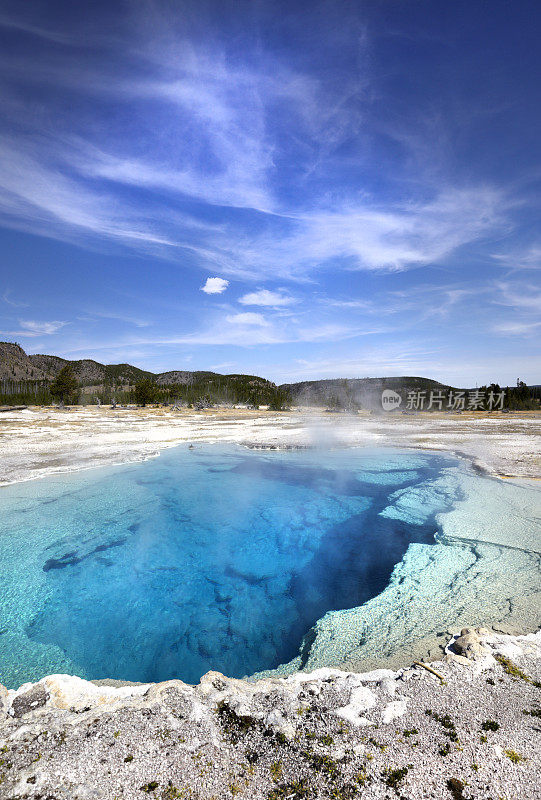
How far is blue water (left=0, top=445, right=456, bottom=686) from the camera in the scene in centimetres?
615

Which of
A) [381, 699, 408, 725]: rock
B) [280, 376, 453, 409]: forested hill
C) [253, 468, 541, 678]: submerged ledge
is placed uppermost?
[280, 376, 453, 409]: forested hill

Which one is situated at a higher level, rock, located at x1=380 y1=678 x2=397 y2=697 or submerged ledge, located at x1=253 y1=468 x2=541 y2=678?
rock, located at x1=380 y1=678 x2=397 y2=697

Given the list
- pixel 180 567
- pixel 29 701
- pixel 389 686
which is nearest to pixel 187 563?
pixel 180 567

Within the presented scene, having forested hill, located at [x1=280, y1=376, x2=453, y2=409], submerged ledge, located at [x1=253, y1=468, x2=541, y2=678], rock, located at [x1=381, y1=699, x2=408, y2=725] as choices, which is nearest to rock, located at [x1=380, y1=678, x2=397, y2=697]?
rock, located at [x1=381, y1=699, x2=408, y2=725]

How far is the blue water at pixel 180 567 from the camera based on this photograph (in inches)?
242

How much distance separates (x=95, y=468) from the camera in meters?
18.1

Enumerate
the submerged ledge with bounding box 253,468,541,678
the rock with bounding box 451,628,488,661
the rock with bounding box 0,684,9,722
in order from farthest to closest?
the submerged ledge with bounding box 253,468,541,678
the rock with bounding box 451,628,488,661
the rock with bounding box 0,684,9,722

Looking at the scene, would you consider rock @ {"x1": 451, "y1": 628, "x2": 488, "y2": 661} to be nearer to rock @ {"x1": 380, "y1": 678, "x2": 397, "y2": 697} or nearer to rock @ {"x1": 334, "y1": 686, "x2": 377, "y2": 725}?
rock @ {"x1": 380, "y1": 678, "x2": 397, "y2": 697}

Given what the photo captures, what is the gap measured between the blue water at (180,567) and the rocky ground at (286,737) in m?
2.16

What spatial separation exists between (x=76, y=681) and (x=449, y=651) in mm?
5117

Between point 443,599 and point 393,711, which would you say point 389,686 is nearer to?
point 393,711

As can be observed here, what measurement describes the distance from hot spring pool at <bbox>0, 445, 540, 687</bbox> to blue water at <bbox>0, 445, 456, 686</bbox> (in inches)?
1.5

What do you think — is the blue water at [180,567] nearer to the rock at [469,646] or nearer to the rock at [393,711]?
the rock at [469,646]

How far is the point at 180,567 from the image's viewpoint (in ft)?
30.4
